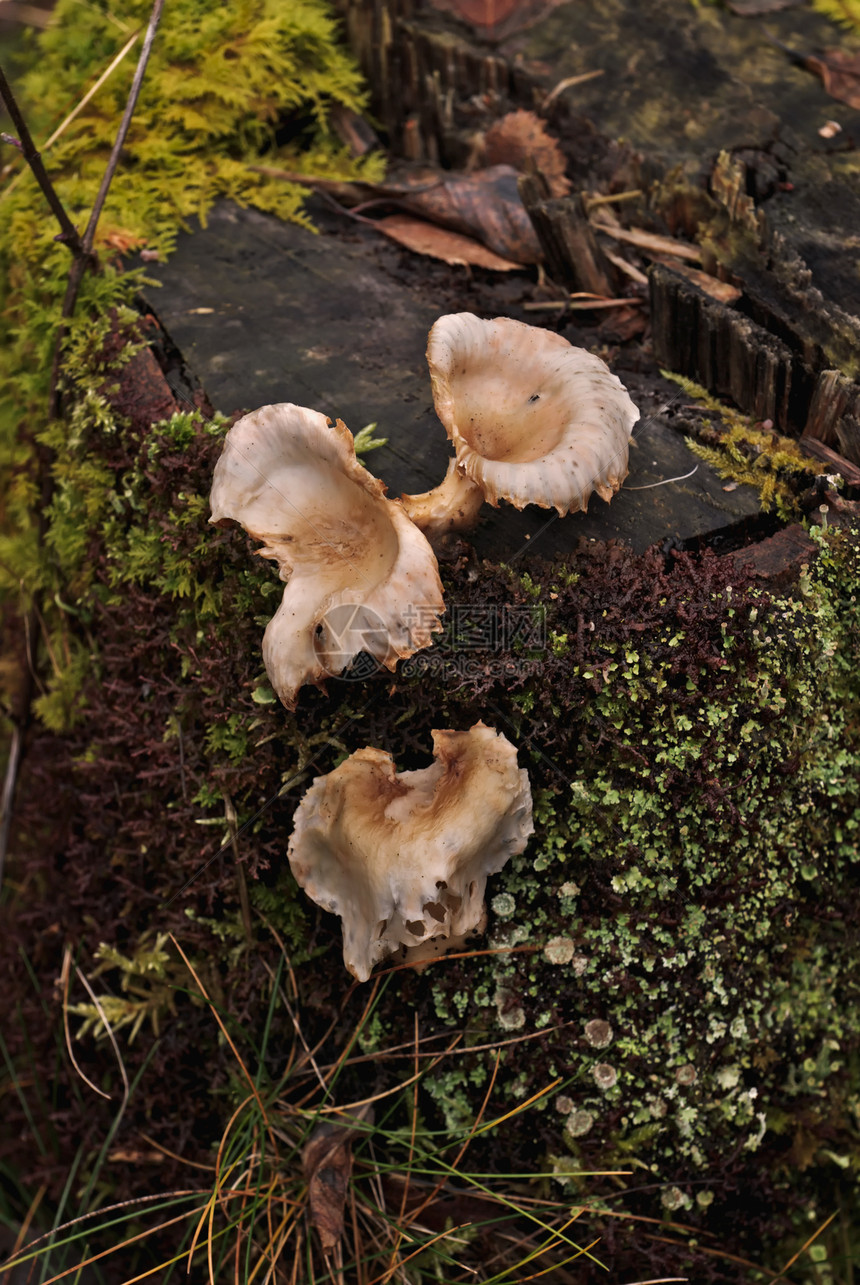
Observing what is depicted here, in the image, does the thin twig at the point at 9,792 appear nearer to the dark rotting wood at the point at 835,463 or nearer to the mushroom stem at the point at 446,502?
the mushroom stem at the point at 446,502

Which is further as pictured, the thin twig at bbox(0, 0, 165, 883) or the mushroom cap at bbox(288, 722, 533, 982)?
the thin twig at bbox(0, 0, 165, 883)

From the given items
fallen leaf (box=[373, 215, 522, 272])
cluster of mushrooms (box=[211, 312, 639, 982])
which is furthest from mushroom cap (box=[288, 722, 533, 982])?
fallen leaf (box=[373, 215, 522, 272])

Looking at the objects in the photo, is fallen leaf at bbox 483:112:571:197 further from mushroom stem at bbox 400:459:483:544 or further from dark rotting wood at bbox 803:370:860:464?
mushroom stem at bbox 400:459:483:544

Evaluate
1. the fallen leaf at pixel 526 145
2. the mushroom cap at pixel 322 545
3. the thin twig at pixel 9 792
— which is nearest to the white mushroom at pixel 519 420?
the mushroom cap at pixel 322 545

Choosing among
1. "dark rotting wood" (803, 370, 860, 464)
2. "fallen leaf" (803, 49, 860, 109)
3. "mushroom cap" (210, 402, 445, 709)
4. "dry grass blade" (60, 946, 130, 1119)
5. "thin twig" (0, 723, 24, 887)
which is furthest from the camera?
"thin twig" (0, 723, 24, 887)

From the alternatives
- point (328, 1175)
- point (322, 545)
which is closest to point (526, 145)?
point (322, 545)

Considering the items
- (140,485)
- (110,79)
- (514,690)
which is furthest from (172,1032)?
(110,79)

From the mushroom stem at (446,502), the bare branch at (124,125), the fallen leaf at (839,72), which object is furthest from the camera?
the fallen leaf at (839,72)

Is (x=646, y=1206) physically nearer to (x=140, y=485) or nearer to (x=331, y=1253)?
(x=331, y=1253)
